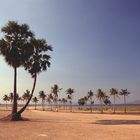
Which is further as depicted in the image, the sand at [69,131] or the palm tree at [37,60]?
the palm tree at [37,60]

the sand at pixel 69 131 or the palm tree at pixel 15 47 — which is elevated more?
the palm tree at pixel 15 47

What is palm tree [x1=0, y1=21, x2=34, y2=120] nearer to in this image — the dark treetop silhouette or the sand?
the dark treetop silhouette

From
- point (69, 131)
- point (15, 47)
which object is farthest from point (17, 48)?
point (69, 131)

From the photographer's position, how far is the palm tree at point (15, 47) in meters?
46.1

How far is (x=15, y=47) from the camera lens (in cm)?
4653

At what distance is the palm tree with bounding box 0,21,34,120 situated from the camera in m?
46.1

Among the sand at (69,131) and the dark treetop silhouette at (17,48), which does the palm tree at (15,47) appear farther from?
the sand at (69,131)

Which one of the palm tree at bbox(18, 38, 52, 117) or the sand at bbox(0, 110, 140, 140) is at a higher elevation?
the palm tree at bbox(18, 38, 52, 117)

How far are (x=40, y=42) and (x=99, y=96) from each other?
10013cm

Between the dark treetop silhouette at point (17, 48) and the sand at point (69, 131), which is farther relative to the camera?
the dark treetop silhouette at point (17, 48)

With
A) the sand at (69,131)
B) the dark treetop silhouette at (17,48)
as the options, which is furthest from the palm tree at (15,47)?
the sand at (69,131)

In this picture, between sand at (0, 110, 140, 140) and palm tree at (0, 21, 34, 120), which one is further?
palm tree at (0, 21, 34, 120)

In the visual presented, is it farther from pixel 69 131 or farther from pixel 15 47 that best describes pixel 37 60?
pixel 69 131

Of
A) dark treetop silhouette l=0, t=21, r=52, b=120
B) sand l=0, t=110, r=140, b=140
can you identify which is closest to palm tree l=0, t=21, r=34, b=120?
dark treetop silhouette l=0, t=21, r=52, b=120
